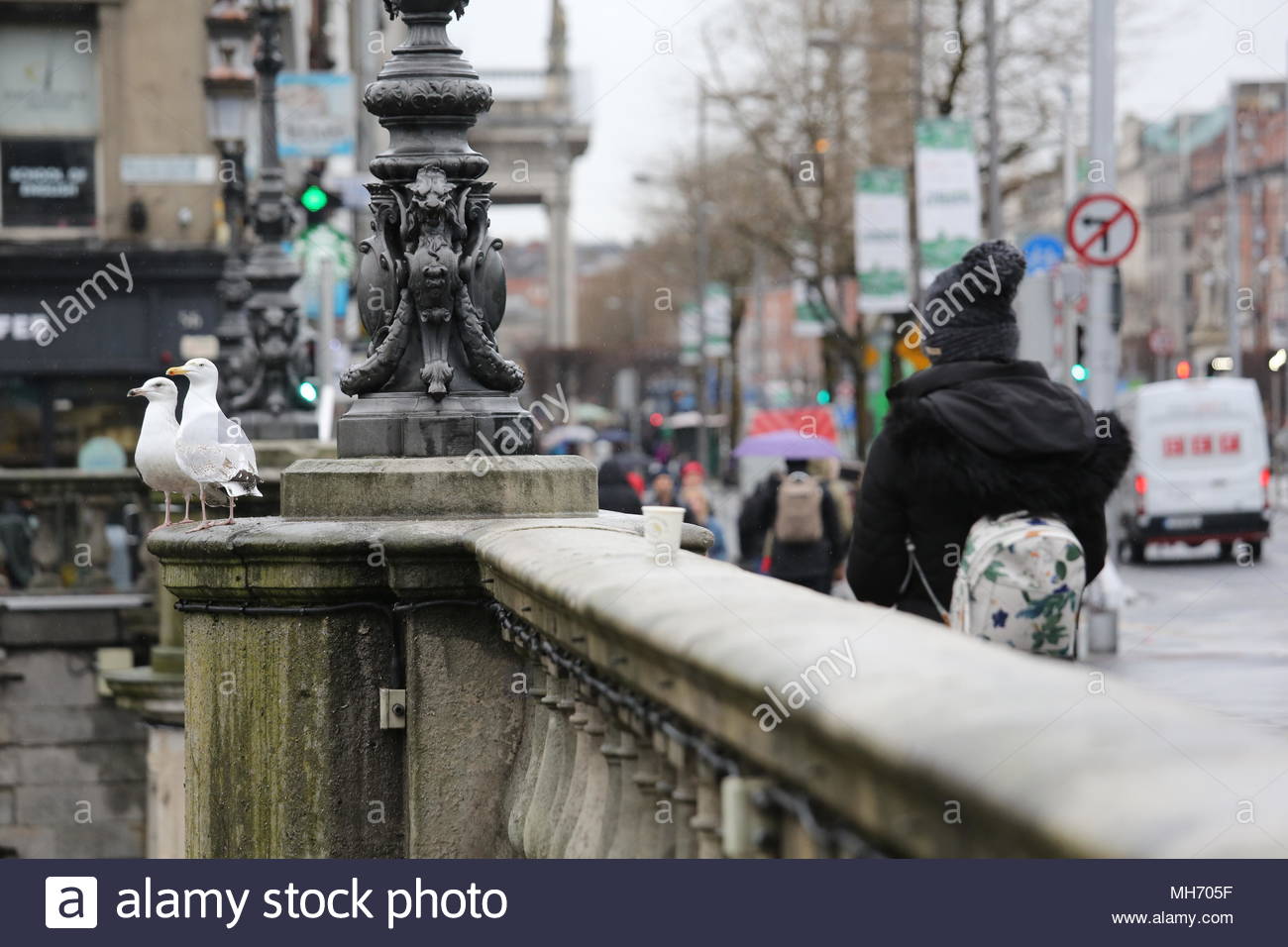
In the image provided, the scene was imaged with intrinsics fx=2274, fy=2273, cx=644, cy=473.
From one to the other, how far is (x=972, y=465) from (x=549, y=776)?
3.88 ft

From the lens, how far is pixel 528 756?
18.2 feet

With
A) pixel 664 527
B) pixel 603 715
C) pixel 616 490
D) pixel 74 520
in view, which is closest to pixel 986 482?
pixel 664 527

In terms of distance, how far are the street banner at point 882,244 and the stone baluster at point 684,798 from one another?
28.1 metres

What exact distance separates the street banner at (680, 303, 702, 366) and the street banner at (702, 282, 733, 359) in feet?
1.56

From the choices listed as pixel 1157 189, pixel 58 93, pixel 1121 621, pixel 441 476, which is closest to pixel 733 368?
pixel 58 93

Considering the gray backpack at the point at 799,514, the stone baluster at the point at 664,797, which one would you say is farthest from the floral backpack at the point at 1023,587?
the gray backpack at the point at 799,514

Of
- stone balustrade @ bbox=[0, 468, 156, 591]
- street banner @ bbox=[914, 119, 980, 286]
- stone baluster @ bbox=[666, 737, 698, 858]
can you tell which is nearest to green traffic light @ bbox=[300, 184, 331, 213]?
stone balustrade @ bbox=[0, 468, 156, 591]

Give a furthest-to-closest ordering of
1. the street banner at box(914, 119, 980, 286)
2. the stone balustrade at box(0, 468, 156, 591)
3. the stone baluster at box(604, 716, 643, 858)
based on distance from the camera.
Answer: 1. the street banner at box(914, 119, 980, 286)
2. the stone balustrade at box(0, 468, 156, 591)
3. the stone baluster at box(604, 716, 643, 858)

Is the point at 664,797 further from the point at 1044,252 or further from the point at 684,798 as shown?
the point at 1044,252

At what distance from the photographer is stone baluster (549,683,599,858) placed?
15.2ft

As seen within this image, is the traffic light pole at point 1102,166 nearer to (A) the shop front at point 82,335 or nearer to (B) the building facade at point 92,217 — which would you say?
(A) the shop front at point 82,335

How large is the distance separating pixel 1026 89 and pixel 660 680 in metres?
39.0

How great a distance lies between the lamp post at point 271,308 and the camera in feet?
54.7

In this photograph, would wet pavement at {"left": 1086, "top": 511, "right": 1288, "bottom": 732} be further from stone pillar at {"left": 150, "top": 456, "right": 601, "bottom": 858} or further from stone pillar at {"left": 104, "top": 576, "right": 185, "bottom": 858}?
stone pillar at {"left": 104, "top": 576, "right": 185, "bottom": 858}
